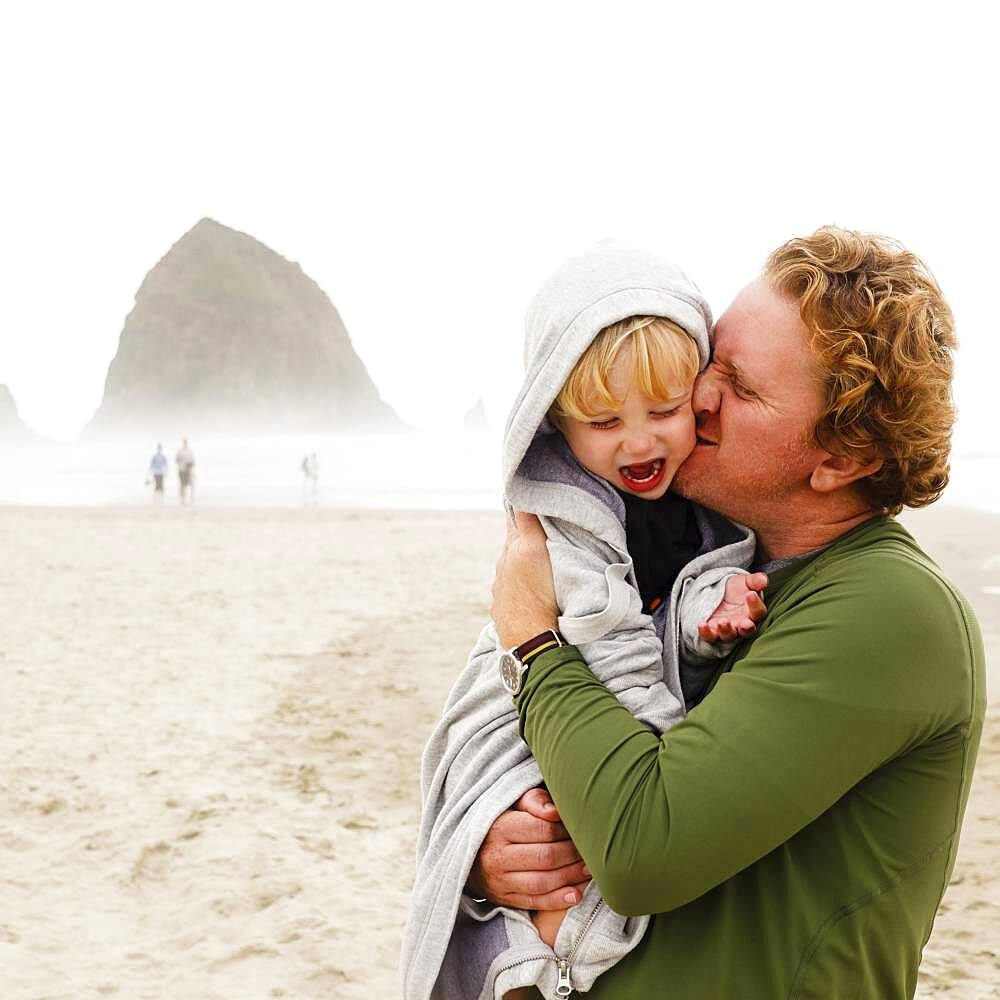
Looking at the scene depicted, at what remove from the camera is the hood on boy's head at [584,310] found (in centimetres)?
194

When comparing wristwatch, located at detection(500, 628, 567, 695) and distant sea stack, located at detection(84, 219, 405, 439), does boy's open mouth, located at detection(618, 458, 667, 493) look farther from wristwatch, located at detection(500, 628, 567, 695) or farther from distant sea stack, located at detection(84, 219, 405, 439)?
distant sea stack, located at detection(84, 219, 405, 439)

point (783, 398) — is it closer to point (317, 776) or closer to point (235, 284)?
point (317, 776)

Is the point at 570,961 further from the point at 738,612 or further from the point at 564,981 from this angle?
the point at 738,612

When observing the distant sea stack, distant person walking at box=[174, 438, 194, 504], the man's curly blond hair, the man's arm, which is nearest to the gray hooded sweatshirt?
the man's arm

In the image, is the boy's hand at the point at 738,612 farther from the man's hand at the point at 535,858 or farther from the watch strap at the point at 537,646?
the man's hand at the point at 535,858

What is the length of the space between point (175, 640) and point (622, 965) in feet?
30.2

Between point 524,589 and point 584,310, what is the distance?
0.54 meters

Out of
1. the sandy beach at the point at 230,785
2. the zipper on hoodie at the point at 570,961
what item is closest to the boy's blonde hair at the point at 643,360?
the zipper on hoodie at the point at 570,961

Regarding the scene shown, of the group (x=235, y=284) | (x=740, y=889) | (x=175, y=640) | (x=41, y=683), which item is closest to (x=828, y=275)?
(x=740, y=889)

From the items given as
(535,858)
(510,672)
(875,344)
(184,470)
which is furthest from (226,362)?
(875,344)

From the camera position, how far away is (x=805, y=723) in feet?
4.84

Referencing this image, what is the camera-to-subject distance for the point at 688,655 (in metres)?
1.91

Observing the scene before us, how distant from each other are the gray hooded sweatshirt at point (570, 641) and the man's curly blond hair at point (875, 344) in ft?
1.06

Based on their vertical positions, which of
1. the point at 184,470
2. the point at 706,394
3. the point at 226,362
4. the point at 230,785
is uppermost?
the point at 706,394
